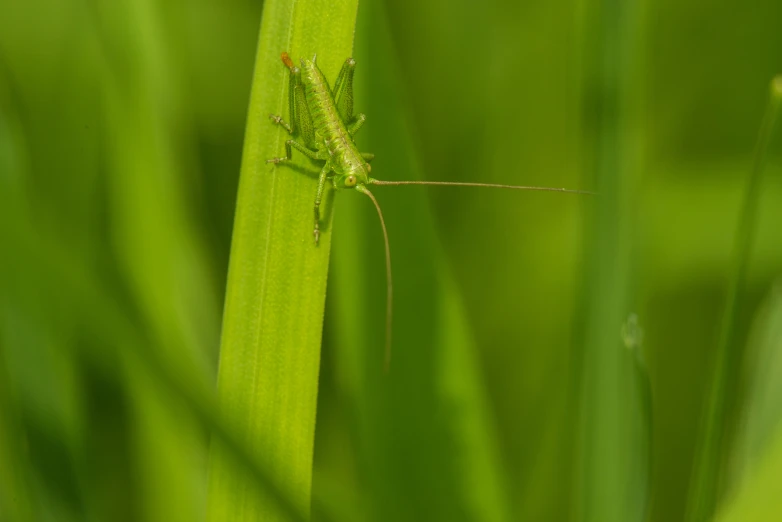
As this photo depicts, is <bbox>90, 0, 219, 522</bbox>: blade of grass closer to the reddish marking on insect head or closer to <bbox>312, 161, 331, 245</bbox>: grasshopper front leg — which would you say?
<bbox>312, 161, 331, 245</bbox>: grasshopper front leg

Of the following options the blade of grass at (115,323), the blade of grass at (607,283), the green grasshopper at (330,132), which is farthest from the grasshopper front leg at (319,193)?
the blade of grass at (607,283)

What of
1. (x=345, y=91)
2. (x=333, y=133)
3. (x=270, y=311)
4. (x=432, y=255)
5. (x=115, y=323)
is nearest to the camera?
(x=115, y=323)

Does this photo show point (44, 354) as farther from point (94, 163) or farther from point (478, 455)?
point (478, 455)

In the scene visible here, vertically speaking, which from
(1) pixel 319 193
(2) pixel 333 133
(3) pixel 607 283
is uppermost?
(2) pixel 333 133

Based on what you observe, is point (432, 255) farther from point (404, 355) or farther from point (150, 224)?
point (150, 224)

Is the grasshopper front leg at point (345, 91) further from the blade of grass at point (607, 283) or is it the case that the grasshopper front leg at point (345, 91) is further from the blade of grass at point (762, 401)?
the blade of grass at point (762, 401)

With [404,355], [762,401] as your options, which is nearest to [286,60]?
[404,355]

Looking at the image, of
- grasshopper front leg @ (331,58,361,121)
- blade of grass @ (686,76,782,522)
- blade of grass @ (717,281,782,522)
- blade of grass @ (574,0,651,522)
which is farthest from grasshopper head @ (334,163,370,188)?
blade of grass @ (717,281,782,522)
